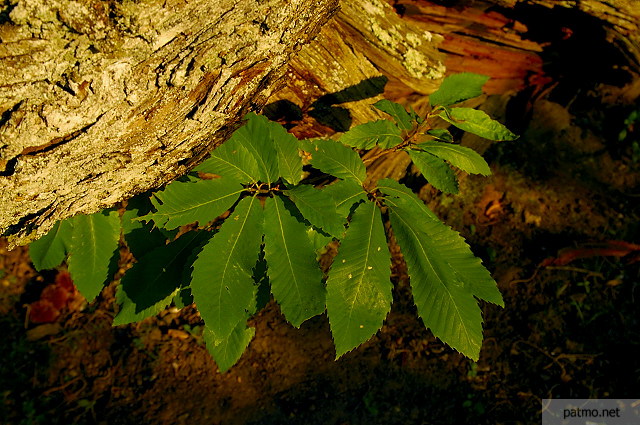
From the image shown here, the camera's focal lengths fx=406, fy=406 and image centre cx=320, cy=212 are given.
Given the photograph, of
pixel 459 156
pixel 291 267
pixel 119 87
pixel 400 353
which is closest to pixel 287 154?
pixel 291 267

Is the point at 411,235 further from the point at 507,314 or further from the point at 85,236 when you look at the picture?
the point at 507,314

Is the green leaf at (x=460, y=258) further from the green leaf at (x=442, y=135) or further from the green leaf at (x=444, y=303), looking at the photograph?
the green leaf at (x=442, y=135)

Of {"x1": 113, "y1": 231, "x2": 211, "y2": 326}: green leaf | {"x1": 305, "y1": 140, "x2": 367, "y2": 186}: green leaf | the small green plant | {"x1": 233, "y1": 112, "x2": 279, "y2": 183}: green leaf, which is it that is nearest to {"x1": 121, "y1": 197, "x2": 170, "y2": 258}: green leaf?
the small green plant

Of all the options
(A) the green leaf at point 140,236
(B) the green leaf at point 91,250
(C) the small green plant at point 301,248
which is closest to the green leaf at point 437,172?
(C) the small green plant at point 301,248

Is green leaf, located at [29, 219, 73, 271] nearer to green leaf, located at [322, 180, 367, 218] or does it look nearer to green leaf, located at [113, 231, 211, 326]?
green leaf, located at [113, 231, 211, 326]

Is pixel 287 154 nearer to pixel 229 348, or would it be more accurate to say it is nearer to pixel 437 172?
pixel 437 172
